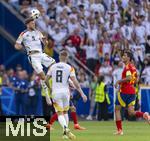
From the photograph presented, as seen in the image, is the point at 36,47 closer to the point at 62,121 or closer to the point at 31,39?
the point at 31,39

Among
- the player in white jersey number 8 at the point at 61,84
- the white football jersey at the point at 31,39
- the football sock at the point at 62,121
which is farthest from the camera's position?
→ the white football jersey at the point at 31,39

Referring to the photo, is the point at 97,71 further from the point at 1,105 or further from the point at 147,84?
the point at 1,105

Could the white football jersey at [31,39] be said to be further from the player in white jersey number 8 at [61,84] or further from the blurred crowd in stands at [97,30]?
the blurred crowd in stands at [97,30]

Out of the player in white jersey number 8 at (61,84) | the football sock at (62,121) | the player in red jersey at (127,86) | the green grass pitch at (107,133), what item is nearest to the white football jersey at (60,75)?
the player in white jersey number 8 at (61,84)

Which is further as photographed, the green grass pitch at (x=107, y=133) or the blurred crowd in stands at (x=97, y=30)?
the blurred crowd in stands at (x=97, y=30)

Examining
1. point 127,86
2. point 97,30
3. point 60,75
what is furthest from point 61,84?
point 97,30

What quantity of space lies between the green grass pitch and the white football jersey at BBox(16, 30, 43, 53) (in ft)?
9.07

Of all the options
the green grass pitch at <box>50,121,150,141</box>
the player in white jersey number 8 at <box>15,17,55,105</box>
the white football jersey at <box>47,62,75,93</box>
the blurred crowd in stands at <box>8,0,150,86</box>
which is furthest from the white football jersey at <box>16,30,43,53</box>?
the blurred crowd in stands at <box>8,0,150,86</box>

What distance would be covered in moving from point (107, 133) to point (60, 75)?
3898 mm

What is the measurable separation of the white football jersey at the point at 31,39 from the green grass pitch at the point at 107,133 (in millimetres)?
2763

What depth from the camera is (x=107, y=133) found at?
82.6ft

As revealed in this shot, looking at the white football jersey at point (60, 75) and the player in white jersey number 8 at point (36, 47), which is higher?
the player in white jersey number 8 at point (36, 47)

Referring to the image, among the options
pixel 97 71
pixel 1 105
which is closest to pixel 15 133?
pixel 1 105

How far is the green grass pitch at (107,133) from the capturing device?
22797mm
